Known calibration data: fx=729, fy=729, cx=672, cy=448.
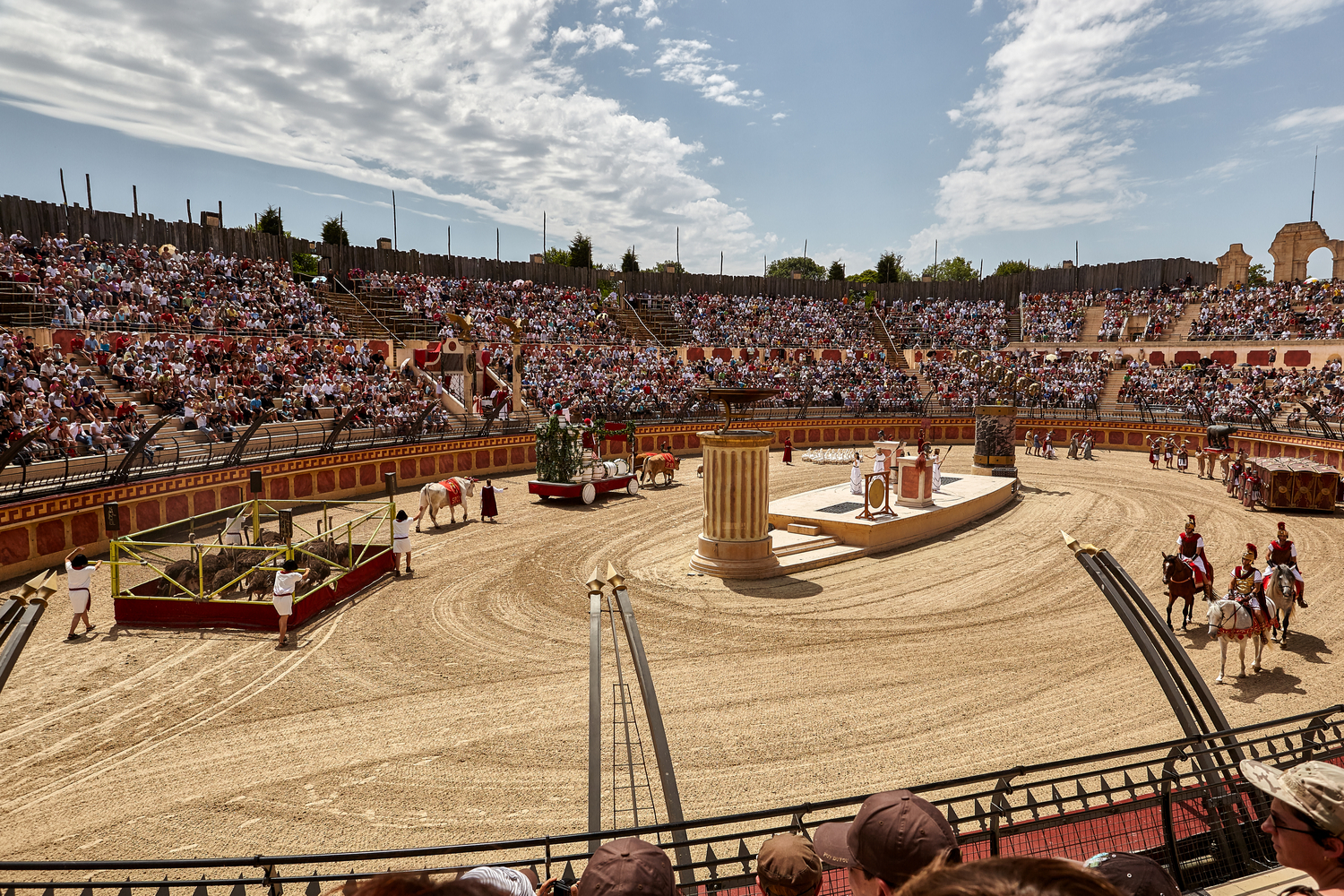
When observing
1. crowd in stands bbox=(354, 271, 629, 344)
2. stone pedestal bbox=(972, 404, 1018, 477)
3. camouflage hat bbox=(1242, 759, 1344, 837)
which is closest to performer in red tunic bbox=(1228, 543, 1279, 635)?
camouflage hat bbox=(1242, 759, 1344, 837)

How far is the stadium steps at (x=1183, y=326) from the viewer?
46.0 meters

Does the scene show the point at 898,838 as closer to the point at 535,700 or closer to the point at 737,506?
the point at 535,700

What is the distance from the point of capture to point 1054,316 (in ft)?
175

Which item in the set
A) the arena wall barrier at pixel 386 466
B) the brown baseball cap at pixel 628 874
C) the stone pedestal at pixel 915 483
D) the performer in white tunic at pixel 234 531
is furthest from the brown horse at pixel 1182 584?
the performer in white tunic at pixel 234 531

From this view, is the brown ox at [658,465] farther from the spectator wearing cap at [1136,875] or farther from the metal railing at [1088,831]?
the spectator wearing cap at [1136,875]

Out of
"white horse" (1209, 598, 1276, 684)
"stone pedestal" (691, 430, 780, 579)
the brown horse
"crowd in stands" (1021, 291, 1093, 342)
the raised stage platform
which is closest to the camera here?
"white horse" (1209, 598, 1276, 684)

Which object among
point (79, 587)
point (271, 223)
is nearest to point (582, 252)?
point (271, 223)

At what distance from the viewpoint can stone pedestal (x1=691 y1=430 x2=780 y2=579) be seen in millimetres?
15688

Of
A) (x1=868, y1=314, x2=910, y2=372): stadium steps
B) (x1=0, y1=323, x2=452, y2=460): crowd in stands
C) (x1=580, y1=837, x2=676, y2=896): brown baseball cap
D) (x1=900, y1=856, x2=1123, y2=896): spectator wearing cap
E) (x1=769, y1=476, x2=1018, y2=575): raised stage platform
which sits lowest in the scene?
(x1=769, y1=476, x2=1018, y2=575): raised stage platform

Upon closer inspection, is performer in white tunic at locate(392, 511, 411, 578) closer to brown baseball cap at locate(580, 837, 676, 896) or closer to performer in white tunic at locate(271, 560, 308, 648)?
performer in white tunic at locate(271, 560, 308, 648)

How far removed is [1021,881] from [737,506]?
14.6m

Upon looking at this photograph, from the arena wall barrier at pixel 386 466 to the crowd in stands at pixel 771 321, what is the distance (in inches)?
489

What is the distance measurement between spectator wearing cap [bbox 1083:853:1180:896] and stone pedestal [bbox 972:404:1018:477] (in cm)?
2683

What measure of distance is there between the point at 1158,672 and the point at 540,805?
18.1 feet
